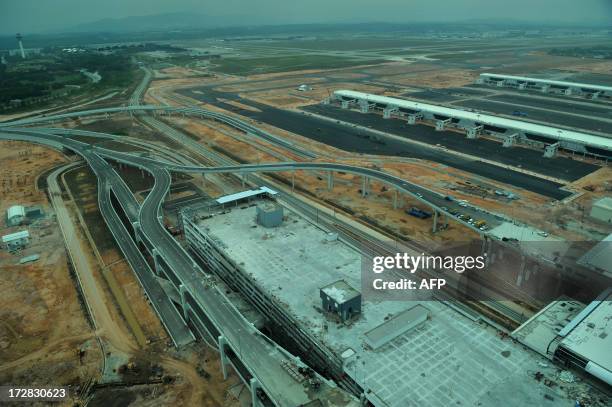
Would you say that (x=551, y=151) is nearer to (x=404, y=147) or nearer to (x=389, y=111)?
(x=404, y=147)

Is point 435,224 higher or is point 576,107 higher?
point 576,107

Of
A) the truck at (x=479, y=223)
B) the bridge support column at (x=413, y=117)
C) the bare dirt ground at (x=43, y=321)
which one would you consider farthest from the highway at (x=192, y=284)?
the bridge support column at (x=413, y=117)

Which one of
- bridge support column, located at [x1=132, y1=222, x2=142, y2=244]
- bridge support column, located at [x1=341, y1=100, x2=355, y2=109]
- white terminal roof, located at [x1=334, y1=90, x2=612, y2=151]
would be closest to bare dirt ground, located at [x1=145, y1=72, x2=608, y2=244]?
white terminal roof, located at [x1=334, y1=90, x2=612, y2=151]

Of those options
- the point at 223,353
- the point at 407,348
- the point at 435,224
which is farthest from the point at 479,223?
the point at 223,353

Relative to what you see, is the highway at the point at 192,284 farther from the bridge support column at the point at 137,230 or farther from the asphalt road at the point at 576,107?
the asphalt road at the point at 576,107

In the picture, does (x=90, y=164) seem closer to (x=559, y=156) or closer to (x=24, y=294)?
(x=24, y=294)

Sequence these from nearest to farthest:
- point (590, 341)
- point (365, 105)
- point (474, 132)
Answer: point (590, 341) < point (474, 132) < point (365, 105)
